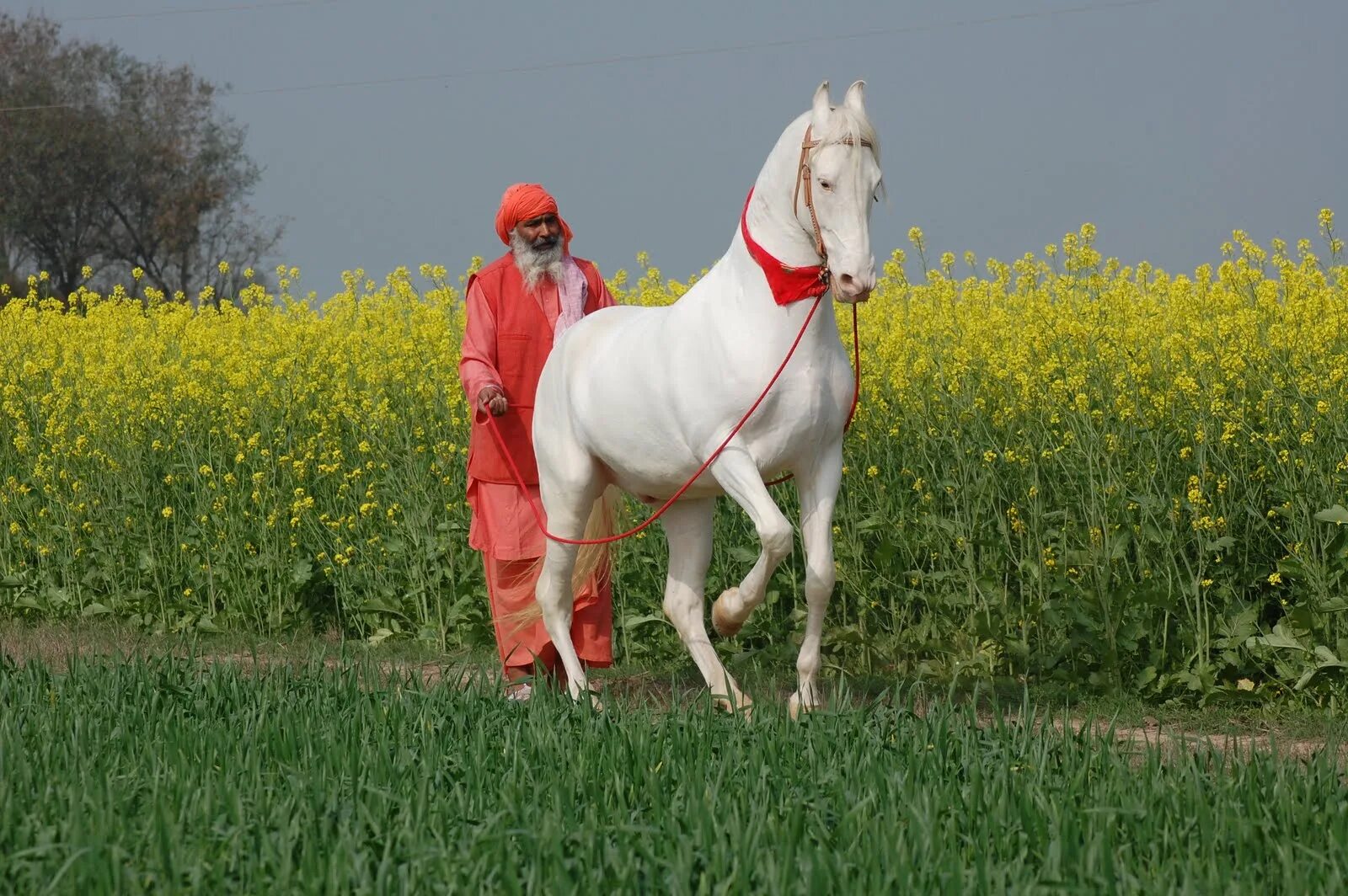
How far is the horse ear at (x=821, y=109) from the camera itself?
4.70 m

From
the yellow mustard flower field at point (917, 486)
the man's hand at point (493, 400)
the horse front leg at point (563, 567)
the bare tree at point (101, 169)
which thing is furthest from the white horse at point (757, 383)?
the bare tree at point (101, 169)

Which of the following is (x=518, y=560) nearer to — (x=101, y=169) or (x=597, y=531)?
(x=597, y=531)

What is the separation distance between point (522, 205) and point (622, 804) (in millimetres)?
3082

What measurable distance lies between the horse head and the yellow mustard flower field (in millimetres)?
2348

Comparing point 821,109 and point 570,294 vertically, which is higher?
point 821,109

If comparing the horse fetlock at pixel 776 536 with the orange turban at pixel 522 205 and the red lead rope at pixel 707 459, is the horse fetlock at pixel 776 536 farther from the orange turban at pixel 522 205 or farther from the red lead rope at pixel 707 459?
the orange turban at pixel 522 205

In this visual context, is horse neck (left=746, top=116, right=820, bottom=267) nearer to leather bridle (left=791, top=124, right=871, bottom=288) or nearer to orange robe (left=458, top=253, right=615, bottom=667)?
leather bridle (left=791, top=124, right=871, bottom=288)

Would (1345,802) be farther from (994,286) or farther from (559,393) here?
Answer: (994,286)

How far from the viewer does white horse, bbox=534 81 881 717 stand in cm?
469

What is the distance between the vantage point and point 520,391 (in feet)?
20.6

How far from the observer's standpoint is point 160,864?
319 cm

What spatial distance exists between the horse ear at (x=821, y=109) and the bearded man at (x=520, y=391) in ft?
5.43

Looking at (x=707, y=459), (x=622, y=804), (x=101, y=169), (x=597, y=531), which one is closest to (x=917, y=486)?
(x=597, y=531)

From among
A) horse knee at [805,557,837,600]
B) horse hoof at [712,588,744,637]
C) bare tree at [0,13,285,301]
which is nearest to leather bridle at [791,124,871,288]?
horse knee at [805,557,837,600]
